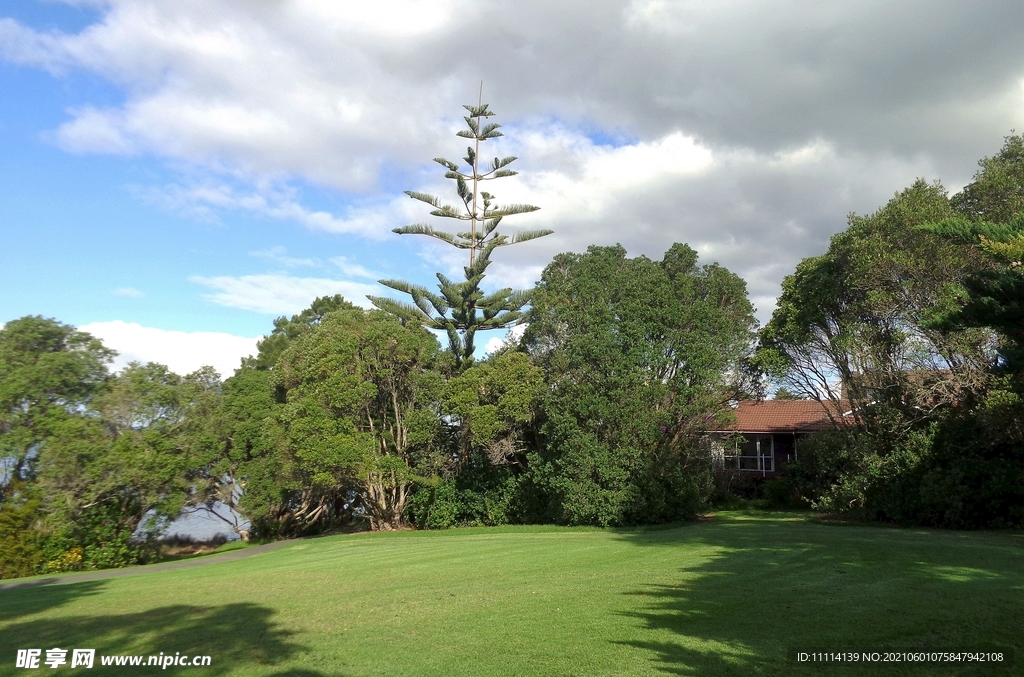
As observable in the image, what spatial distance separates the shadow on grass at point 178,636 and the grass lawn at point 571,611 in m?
0.03

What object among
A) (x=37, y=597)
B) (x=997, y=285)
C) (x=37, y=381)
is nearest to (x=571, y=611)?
(x=997, y=285)

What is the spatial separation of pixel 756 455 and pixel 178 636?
101ft

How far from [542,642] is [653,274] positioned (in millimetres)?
18236

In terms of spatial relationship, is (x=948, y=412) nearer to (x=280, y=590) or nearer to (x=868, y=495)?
(x=868, y=495)

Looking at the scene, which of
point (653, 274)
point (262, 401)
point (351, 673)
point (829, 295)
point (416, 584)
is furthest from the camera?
point (262, 401)

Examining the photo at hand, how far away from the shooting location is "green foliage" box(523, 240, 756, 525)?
2067 cm

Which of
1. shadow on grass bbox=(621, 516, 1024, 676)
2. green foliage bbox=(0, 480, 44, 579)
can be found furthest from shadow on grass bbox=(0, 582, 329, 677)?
green foliage bbox=(0, 480, 44, 579)

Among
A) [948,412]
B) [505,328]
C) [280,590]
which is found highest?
[505,328]

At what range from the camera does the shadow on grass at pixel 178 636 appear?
571 centimetres

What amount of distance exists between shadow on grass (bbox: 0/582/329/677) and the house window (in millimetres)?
28406

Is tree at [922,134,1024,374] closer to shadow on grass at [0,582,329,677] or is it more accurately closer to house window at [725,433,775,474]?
shadow on grass at [0,582,329,677]

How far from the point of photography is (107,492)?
19453mm

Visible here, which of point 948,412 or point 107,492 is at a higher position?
point 948,412

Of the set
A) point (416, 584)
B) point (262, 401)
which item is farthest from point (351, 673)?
point (262, 401)
